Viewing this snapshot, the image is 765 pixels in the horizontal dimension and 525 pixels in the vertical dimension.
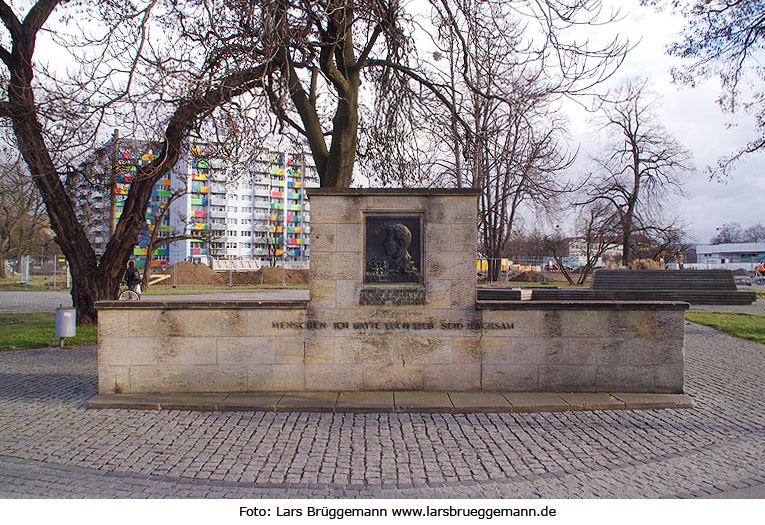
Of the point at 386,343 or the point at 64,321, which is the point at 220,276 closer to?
the point at 64,321

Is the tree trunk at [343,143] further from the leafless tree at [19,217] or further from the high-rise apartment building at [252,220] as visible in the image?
the high-rise apartment building at [252,220]

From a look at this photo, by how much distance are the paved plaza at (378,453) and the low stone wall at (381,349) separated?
2.10ft

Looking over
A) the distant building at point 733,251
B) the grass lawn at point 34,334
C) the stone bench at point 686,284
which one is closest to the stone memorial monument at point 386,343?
the grass lawn at point 34,334

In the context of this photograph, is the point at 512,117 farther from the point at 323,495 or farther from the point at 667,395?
the point at 323,495

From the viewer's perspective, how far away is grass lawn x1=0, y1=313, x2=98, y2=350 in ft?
35.8

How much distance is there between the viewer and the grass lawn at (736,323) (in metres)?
12.3

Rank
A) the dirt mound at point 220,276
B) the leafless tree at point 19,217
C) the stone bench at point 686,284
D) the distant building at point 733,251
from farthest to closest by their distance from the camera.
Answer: the distant building at point 733,251 → the dirt mound at point 220,276 → the leafless tree at point 19,217 → the stone bench at point 686,284

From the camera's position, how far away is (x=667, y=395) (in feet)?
21.2

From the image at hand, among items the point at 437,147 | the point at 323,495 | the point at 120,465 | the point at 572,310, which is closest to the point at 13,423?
the point at 120,465

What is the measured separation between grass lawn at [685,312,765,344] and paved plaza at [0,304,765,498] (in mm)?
7090

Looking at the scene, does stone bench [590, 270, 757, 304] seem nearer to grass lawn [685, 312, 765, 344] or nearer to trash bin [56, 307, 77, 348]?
grass lawn [685, 312, 765, 344]

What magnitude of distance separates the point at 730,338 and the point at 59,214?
16837 mm

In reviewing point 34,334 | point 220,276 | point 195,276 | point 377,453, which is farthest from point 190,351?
point 220,276

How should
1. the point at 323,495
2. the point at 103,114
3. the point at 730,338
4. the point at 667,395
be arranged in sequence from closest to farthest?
the point at 323,495 < the point at 667,395 < the point at 103,114 < the point at 730,338
